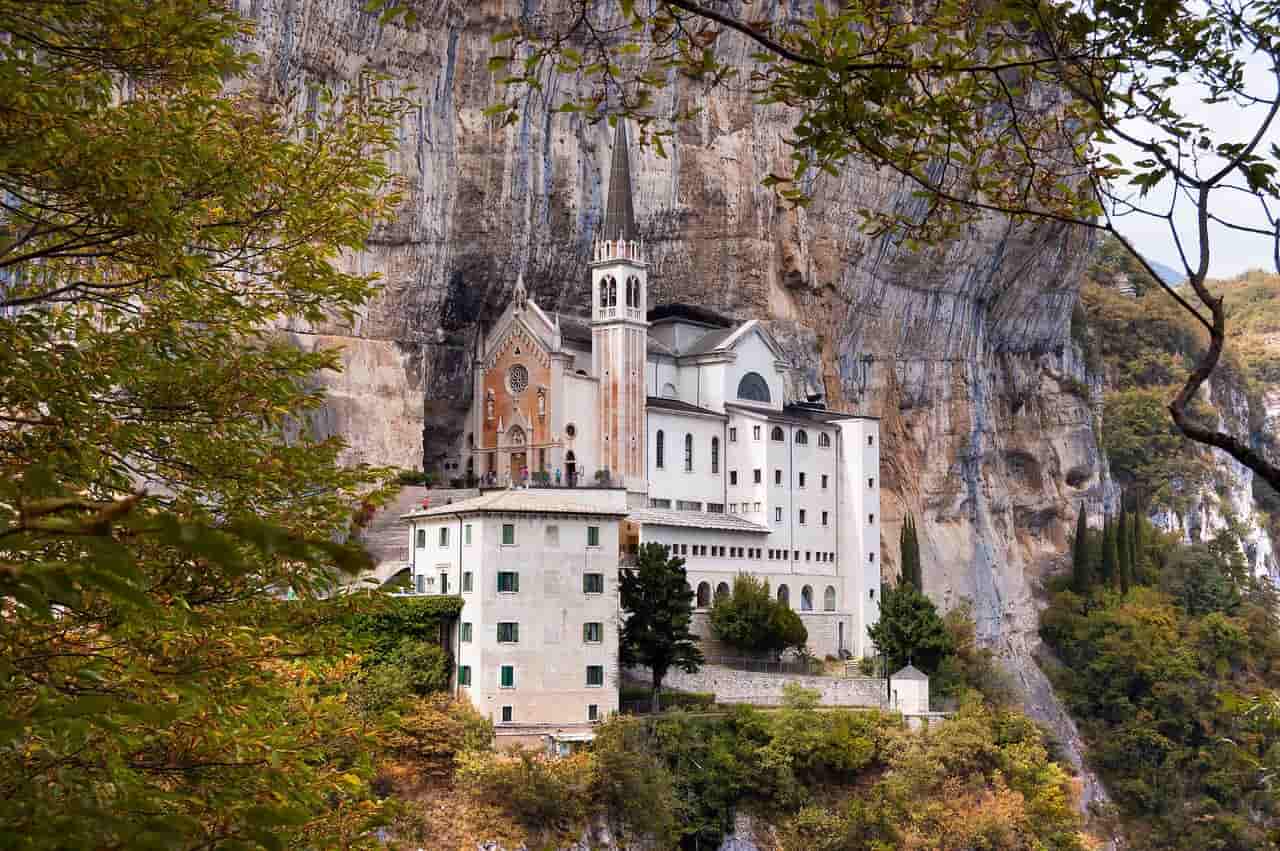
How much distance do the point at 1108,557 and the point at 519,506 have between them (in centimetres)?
3811

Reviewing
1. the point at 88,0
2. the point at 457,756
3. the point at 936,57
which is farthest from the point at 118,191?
the point at 457,756

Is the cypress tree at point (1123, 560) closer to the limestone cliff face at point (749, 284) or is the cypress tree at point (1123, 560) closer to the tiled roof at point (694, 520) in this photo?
the limestone cliff face at point (749, 284)

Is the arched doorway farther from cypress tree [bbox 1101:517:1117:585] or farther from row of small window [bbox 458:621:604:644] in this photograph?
cypress tree [bbox 1101:517:1117:585]

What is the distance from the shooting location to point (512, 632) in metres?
41.2

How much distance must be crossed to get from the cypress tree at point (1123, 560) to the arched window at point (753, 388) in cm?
2225

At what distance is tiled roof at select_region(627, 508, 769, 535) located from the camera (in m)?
51.2

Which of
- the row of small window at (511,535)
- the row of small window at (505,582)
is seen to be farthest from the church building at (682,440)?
the row of small window at (505,582)

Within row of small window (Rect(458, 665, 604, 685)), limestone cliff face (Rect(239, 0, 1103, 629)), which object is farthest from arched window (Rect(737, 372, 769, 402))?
row of small window (Rect(458, 665, 604, 685))

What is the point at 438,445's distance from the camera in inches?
2169

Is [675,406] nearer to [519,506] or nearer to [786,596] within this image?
[786,596]

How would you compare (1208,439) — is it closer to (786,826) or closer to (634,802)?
(634,802)

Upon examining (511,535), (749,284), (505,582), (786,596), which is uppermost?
(749,284)

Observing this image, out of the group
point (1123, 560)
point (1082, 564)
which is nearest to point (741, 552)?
point (1082, 564)

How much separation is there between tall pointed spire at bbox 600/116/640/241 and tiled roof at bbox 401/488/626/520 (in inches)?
493
